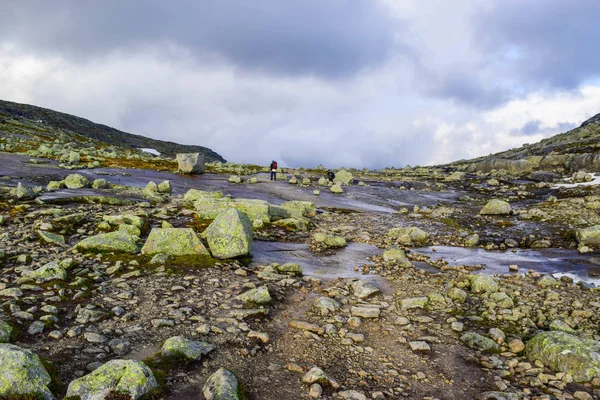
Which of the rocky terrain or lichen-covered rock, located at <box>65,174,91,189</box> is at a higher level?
lichen-covered rock, located at <box>65,174,91,189</box>

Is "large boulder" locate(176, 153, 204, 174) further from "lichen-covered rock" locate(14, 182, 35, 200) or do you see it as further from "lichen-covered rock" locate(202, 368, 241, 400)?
"lichen-covered rock" locate(202, 368, 241, 400)

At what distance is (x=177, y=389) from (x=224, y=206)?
17.0 metres

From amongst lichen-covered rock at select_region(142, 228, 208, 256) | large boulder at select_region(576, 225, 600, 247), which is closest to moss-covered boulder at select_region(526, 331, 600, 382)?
lichen-covered rock at select_region(142, 228, 208, 256)

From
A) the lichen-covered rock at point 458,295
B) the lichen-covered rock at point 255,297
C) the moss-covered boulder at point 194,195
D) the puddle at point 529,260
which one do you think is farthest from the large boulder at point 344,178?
the lichen-covered rock at point 255,297

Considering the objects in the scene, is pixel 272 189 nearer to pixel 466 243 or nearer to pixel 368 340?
pixel 466 243

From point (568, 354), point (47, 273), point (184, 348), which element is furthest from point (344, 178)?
point (184, 348)

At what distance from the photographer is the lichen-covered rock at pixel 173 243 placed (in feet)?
44.0

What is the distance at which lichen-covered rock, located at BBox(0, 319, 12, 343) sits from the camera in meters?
6.96

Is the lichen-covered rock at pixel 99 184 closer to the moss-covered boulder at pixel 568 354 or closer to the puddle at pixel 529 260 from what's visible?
the puddle at pixel 529 260

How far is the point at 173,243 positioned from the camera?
13.7m

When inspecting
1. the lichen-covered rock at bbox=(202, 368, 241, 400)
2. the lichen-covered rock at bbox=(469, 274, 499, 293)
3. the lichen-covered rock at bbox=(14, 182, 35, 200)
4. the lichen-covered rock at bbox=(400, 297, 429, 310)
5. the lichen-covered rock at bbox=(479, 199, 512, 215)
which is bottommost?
the lichen-covered rock at bbox=(202, 368, 241, 400)

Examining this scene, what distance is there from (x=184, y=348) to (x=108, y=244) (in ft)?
25.3

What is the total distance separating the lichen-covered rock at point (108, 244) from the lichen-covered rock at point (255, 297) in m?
5.31

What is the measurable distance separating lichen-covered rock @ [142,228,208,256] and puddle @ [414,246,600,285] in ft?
38.5
